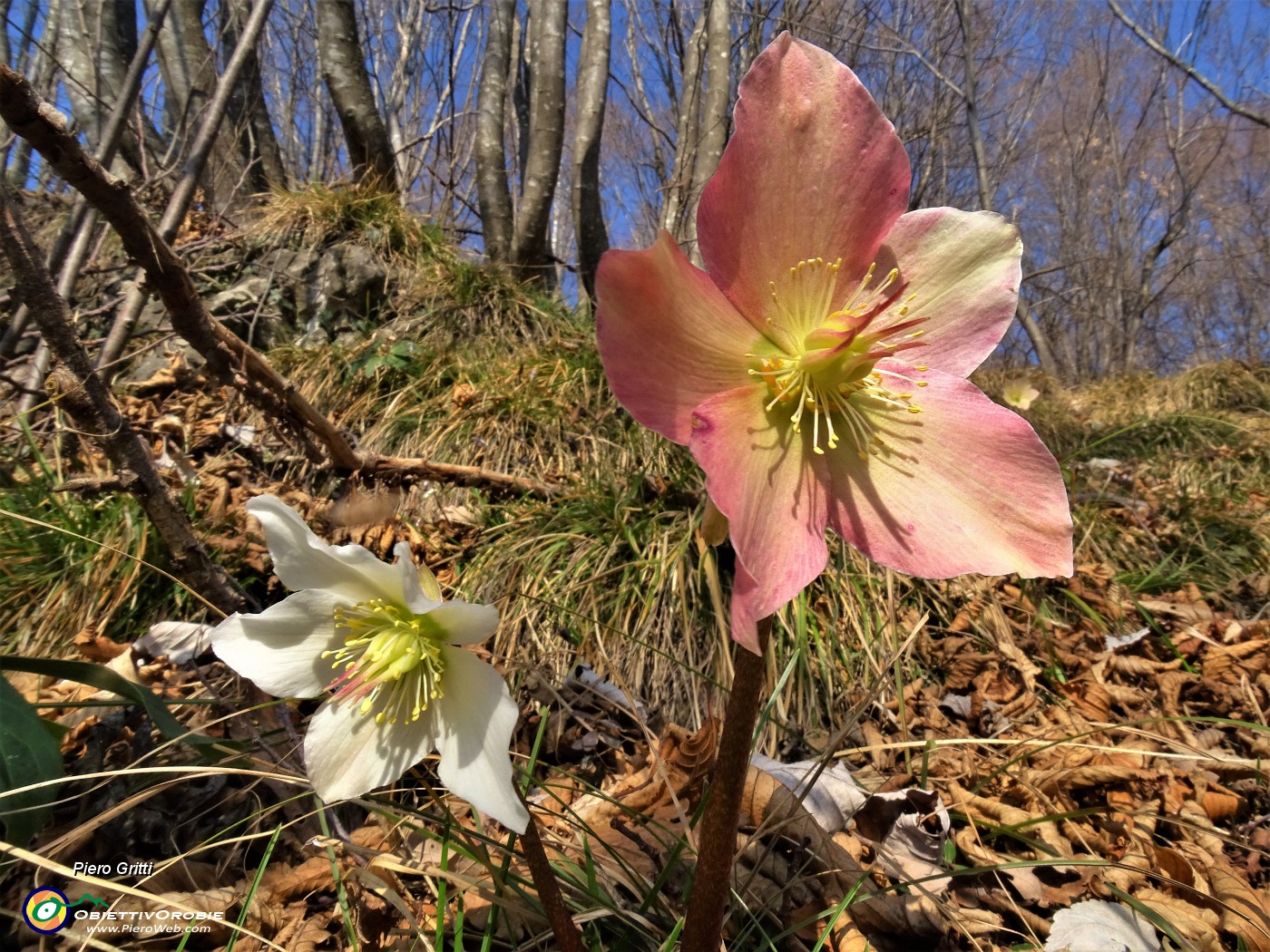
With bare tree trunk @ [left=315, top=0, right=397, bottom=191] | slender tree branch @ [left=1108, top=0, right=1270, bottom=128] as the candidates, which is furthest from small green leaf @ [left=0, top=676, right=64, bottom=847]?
slender tree branch @ [left=1108, top=0, right=1270, bottom=128]

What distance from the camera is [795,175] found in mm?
750

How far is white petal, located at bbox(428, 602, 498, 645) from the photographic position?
2.48 feet

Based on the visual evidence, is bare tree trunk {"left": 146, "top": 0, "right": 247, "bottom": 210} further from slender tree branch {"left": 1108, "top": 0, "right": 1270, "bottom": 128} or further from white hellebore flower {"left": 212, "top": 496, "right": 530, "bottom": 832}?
slender tree branch {"left": 1108, "top": 0, "right": 1270, "bottom": 128}

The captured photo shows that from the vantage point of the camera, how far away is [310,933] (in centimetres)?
119

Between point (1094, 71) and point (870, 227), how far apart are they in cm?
1548

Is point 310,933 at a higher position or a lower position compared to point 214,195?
lower

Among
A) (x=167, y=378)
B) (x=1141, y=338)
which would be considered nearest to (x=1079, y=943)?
(x=167, y=378)

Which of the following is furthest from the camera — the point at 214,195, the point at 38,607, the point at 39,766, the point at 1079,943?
the point at 214,195

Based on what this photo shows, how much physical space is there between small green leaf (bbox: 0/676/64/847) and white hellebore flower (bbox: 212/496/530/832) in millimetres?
501

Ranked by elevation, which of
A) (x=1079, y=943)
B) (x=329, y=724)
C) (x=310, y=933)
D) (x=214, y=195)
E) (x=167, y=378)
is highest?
(x=214, y=195)

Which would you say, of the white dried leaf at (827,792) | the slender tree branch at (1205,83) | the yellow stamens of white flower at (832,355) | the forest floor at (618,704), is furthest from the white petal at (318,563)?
the slender tree branch at (1205,83)

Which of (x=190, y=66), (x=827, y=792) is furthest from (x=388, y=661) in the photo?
(x=190, y=66)

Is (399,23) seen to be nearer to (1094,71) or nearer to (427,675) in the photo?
(1094,71)

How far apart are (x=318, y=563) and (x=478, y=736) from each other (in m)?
0.30
